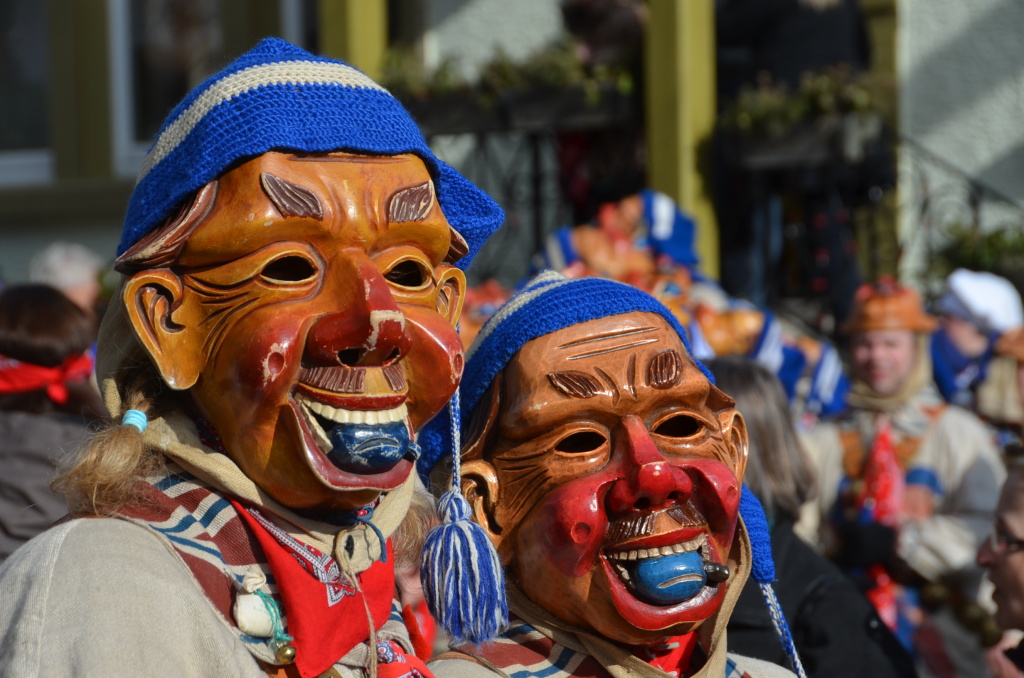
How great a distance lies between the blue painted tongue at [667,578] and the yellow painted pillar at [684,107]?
4.74 m

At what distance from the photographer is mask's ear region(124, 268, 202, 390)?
1680 millimetres

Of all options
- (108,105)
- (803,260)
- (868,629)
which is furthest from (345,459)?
(108,105)

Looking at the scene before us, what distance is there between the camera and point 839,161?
660 cm

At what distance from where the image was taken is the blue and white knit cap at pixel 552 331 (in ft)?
7.49

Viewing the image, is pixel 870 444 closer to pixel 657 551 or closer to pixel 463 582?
pixel 657 551

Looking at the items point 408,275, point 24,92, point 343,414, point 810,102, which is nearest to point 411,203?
point 408,275

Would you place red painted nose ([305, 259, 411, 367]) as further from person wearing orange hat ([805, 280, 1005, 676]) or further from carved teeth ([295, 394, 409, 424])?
person wearing orange hat ([805, 280, 1005, 676])

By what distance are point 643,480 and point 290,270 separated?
28.0 inches

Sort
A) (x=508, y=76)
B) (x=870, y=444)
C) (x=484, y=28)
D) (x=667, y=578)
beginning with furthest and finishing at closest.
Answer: (x=484, y=28)
(x=508, y=76)
(x=870, y=444)
(x=667, y=578)

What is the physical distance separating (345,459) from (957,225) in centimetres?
684

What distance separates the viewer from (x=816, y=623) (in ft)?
10.3

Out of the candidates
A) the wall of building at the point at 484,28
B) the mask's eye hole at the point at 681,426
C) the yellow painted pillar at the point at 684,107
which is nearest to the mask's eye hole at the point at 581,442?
the mask's eye hole at the point at 681,426

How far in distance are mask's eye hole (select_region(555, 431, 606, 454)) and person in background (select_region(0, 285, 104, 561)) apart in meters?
1.51

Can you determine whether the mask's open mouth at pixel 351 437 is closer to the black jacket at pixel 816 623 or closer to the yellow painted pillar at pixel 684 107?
the black jacket at pixel 816 623
